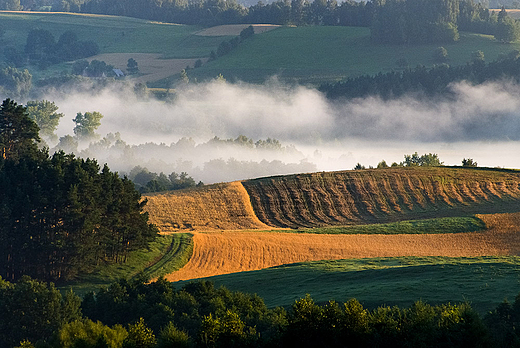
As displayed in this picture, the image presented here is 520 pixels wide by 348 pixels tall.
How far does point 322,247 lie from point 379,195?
19.8 metres

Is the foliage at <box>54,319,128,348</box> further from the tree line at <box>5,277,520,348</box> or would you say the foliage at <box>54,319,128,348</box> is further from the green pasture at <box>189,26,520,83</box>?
the green pasture at <box>189,26,520,83</box>

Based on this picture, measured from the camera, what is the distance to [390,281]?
41156 mm

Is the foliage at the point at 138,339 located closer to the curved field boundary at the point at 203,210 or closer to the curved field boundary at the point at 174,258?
the curved field boundary at the point at 174,258

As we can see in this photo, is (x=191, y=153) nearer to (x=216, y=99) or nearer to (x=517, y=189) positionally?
(x=216, y=99)

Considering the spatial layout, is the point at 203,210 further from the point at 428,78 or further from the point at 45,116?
the point at 428,78

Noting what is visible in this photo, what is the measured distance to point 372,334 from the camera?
27.2 metres

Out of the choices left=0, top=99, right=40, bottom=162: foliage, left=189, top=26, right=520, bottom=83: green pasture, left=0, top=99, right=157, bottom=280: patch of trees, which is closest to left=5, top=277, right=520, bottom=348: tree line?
left=0, top=99, right=157, bottom=280: patch of trees

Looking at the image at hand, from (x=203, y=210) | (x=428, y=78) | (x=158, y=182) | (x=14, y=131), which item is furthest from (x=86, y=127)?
(x=203, y=210)

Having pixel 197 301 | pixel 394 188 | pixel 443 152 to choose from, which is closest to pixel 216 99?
pixel 443 152

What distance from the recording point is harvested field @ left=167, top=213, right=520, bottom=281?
184 feet

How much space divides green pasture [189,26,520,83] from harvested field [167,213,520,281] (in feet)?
395

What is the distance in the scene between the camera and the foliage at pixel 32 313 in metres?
37.1

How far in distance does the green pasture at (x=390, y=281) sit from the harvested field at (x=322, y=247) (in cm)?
456

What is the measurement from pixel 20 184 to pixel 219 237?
16.6m
